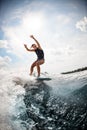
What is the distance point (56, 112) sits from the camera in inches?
183

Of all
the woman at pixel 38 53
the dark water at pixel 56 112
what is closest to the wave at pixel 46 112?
the dark water at pixel 56 112

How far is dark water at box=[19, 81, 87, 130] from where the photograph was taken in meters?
4.00

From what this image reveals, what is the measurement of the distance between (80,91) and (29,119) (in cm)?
191

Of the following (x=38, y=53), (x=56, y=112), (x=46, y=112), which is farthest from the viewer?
(x=38, y=53)

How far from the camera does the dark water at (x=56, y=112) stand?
4004 mm

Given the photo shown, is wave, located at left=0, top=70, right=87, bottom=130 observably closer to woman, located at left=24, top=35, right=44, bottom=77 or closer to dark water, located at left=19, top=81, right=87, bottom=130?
dark water, located at left=19, top=81, right=87, bottom=130

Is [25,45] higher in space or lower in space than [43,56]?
higher

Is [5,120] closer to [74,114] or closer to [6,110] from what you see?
[6,110]

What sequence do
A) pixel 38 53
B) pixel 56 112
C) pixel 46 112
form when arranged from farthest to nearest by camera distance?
pixel 38 53 → pixel 46 112 → pixel 56 112

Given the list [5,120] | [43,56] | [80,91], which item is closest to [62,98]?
[80,91]

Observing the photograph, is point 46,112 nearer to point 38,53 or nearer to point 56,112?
point 56,112

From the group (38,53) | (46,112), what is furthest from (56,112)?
(38,53)

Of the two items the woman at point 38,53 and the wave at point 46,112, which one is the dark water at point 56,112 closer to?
the wave at point 46,112

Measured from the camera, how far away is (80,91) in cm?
543
